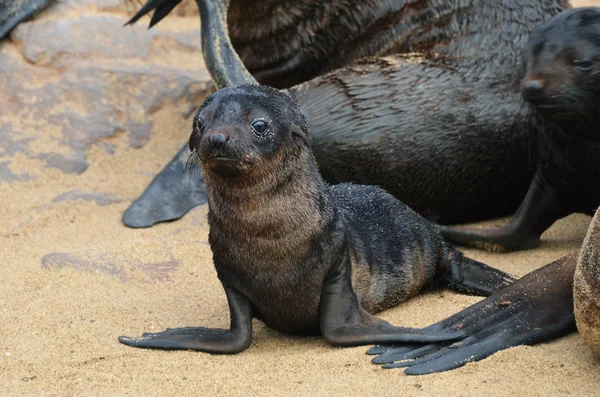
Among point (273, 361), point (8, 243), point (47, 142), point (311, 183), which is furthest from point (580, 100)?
point (47, 142)

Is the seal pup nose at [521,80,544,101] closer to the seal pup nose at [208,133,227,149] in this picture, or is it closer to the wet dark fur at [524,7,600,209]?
the wet dark fur at [524,7,600,209]

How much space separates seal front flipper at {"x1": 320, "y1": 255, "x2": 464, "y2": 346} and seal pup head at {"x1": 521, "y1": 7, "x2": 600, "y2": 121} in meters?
1.27

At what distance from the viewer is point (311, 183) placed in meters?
3.97

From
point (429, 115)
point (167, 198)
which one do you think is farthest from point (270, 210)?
point (167, 198)

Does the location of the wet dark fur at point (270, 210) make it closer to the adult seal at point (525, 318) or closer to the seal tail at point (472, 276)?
the adult seal at point (525, 318)

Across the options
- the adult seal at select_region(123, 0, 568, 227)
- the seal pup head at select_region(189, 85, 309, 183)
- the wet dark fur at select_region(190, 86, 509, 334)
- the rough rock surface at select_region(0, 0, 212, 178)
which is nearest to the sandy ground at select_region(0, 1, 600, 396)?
the rough rock surface at select_region(0, 0, 212, 178)

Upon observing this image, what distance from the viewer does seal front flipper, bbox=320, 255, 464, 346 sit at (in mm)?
3742

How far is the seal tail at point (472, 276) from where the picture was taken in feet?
14.7

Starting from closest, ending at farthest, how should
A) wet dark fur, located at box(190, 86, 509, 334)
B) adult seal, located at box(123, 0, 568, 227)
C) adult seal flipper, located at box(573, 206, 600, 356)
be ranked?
1. adult seal flipper, located at box(573, 206, 600, 356)
2. wet dark fur, located at box(190, 86, 509, 334)
3. adult seal, located at box(123, 0, 568, 227)

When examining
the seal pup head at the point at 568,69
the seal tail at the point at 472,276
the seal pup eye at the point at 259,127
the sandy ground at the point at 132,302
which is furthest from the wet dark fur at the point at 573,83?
the seal pup eye at the point at 259,127

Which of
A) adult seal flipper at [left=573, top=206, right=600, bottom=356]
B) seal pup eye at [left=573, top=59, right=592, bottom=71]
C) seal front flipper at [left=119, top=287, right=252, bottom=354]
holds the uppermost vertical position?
seal pup eye at [left=573, top=59, right=592, bottom=71]

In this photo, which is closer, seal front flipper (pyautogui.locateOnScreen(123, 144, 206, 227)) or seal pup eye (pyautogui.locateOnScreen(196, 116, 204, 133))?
seal pup eye (pyautogui.locateOnScreen(196, 116, 204, 133))

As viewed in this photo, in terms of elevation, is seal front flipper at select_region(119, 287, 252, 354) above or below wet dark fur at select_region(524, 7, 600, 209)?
below

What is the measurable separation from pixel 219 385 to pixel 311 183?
912 millimetres
